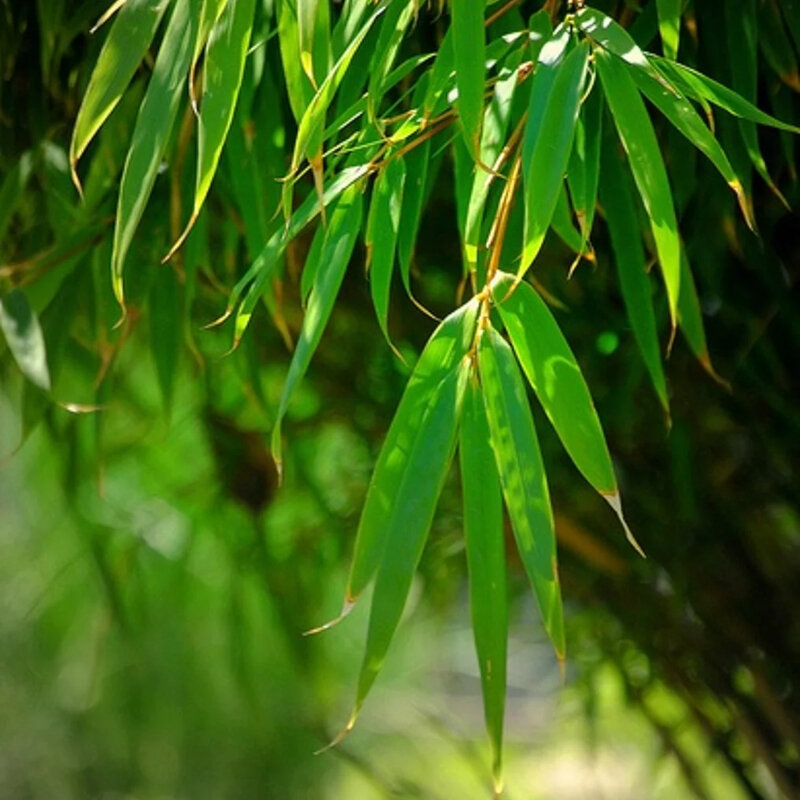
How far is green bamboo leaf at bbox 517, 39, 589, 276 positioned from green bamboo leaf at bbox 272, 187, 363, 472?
88 millimetres

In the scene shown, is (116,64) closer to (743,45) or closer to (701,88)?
(701,88)

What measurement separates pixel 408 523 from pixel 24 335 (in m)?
0.40

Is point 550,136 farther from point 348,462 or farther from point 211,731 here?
point 211,731

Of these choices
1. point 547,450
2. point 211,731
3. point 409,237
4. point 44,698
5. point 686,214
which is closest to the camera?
point 409,237

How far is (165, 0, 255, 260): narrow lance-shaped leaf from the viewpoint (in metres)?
0.55

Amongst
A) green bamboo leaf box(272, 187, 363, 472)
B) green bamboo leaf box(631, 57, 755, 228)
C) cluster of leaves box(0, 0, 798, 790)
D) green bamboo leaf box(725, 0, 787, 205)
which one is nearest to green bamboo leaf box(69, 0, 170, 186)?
cluster of leaves box(0, 0, 798, 790)

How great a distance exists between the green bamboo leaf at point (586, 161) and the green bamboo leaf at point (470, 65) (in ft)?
0.23

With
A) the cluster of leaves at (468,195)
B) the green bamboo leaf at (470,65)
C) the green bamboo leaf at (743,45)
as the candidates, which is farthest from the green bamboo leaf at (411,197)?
the green bamboo leaf at (743,45)

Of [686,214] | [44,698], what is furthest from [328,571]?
[44,698]

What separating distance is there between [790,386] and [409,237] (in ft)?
1.53

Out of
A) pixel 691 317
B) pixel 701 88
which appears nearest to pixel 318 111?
pixel 701 88

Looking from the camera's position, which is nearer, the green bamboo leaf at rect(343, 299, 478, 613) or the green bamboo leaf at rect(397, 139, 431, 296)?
the green bamboo leaf at rect(343, 299, 478, 613)

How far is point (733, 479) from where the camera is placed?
3.63 feet

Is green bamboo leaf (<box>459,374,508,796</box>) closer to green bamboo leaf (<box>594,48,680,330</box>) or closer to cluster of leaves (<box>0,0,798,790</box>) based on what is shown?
cluster of leaves (<box>0,0,798,790</box>)
